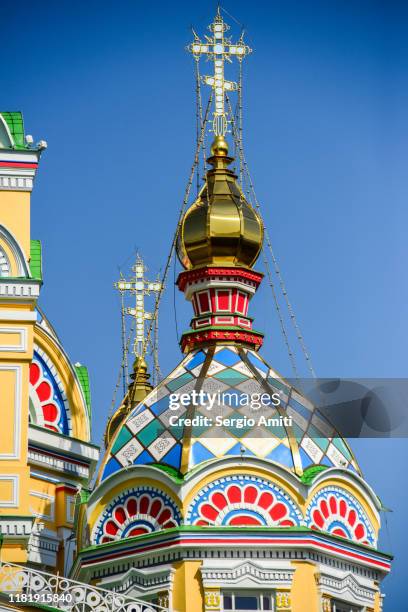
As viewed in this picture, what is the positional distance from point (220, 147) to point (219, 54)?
2.49 m

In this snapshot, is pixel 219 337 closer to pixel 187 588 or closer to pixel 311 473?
pixel 311 473

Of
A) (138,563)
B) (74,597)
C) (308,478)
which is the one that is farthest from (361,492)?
(74,597)

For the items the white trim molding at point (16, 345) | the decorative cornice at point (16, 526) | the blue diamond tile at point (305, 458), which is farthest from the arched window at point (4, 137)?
the blue diamond tile at point (305, 458)

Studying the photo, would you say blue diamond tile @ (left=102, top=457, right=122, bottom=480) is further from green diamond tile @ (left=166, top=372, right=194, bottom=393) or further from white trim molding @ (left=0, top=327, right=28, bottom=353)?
white trim molding @ (left=0, top=327, right=28, bottom=353)

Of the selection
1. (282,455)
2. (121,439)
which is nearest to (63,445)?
(121,439)

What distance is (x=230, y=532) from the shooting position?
102ft

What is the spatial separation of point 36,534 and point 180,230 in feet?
20.9

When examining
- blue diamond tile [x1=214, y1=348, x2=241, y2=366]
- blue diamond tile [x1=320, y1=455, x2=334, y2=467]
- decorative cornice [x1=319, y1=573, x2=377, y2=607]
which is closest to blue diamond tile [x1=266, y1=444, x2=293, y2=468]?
blue diamond tile [x1=320, y1=455, x2=334, y2=467]

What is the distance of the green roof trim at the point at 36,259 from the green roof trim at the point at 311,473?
5487 mm

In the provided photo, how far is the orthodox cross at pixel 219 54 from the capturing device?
38.4 m

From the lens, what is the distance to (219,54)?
39062mm

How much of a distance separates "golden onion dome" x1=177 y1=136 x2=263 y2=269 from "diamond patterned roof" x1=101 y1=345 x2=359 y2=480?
7.72 feet

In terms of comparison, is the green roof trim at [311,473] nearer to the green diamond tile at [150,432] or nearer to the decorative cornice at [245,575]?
the decorative cornice at [245,575]

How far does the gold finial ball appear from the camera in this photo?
37.6 metres
